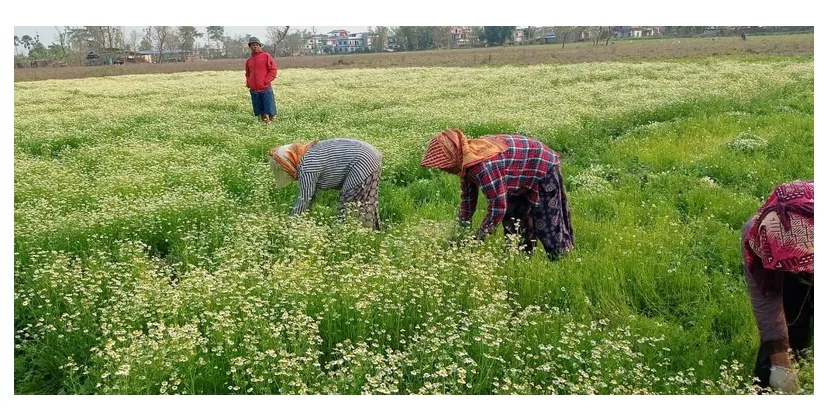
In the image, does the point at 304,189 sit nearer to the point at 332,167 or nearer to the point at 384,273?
the point at 332,167

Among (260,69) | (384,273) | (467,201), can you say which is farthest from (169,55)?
(384,273)

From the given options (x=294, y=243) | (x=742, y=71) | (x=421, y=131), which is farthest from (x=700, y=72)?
(x=294, y=243)

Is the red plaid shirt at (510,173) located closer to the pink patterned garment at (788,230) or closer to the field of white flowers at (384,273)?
the field of white flowers at (384,273)

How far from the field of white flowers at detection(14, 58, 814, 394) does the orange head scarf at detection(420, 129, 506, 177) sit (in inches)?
26.7

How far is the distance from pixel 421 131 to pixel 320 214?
19.5 ft

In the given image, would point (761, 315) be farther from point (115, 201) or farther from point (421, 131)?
point (421, 131)

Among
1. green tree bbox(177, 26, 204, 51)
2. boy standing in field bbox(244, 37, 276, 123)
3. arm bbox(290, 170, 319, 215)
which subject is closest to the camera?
arm bbox(290, 170, 319, 215)

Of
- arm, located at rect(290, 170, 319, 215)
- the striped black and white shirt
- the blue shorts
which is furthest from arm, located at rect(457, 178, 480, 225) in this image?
the blue shorts

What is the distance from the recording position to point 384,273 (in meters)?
4.49

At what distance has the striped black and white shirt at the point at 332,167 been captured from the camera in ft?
19.1

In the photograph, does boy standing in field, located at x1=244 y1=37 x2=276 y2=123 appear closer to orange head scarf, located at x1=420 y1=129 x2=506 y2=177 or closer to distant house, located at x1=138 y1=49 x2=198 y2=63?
distant house, located at x1=138 y1=49 x2=198 y2=63

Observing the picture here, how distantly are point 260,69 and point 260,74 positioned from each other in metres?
0.10

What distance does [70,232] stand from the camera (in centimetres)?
563

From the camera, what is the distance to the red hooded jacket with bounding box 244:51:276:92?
13.2 metres
